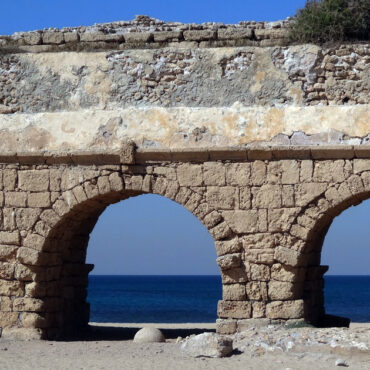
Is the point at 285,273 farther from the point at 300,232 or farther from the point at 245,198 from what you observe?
the point at 245,198

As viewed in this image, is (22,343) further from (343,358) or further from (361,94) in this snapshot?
(361,94)

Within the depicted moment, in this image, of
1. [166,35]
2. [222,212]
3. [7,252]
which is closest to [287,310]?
[222,212]

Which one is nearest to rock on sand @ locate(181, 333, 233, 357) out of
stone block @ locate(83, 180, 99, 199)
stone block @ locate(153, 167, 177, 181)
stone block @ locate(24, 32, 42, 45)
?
stone block @ locate(153, 167, 177, 181)

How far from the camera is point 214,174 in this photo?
11.4 m

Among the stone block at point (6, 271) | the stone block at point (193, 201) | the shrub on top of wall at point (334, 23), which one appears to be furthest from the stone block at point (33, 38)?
the shrub on top of wall at point (334, 23)

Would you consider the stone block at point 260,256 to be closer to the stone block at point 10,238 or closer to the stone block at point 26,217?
the stone block at point 26,217

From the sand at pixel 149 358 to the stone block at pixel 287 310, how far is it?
0.93 m

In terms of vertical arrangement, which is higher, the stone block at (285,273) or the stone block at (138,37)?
the stone block at (138,37)

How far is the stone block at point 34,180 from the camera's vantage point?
11.9 meters

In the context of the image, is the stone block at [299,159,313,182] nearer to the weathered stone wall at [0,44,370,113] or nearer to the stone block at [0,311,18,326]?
the weathered stone wall at [0,44,370,113]

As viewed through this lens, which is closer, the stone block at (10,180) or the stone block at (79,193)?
the stone block at (79,193)

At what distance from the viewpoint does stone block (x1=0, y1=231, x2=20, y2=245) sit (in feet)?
39.3

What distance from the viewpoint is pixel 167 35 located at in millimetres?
12141

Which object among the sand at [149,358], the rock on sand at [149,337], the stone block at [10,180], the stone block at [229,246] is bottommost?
the sand at [149,358]
